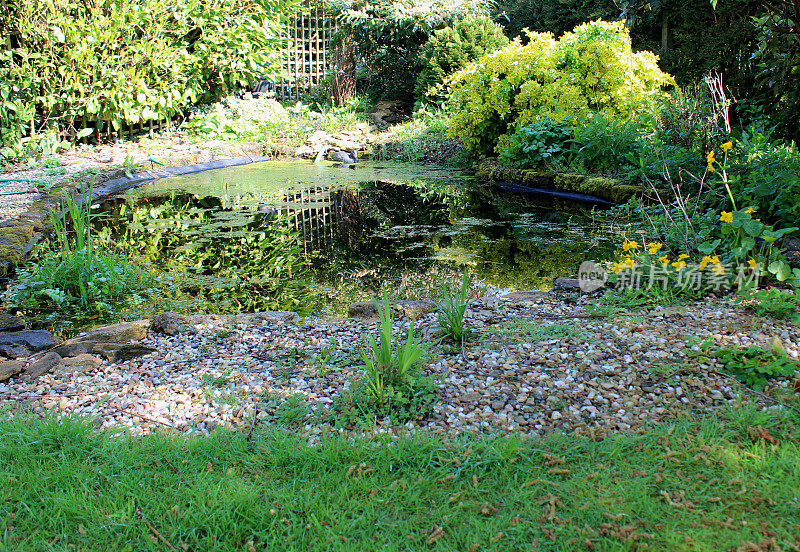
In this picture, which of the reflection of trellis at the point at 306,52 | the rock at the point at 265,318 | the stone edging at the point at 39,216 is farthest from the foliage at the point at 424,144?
the rock at the point at 265,318

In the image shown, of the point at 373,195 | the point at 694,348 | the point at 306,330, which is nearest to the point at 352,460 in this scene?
the point at 306,330

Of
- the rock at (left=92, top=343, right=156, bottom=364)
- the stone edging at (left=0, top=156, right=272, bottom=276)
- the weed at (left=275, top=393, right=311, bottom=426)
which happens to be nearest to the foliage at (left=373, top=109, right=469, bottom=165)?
the stone edging at (left=0, top=156, right=272, bottom=276)

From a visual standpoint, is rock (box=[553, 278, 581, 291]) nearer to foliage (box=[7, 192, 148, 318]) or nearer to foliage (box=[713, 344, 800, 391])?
foliage (box=[713, 344, 800, 391])

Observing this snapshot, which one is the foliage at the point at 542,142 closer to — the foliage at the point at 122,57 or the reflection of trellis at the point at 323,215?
the reflection of trellis at the point at 323,215

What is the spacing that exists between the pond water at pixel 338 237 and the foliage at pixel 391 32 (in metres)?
6.87

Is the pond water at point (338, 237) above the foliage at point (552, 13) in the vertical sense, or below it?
below

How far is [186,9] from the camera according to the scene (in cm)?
1027

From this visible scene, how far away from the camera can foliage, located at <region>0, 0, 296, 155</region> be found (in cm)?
859

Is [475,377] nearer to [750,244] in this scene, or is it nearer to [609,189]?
[750,244]

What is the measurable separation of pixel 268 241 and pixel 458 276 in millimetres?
2036

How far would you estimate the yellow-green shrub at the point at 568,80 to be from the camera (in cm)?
818

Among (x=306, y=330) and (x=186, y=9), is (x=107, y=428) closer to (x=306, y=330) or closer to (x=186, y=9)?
(x=306, y=330)

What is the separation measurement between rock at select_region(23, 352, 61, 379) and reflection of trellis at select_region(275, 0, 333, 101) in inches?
516

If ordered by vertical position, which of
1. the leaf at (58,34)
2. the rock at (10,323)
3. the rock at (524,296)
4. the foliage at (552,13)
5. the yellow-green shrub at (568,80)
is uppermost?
the foliage at (552,13)
